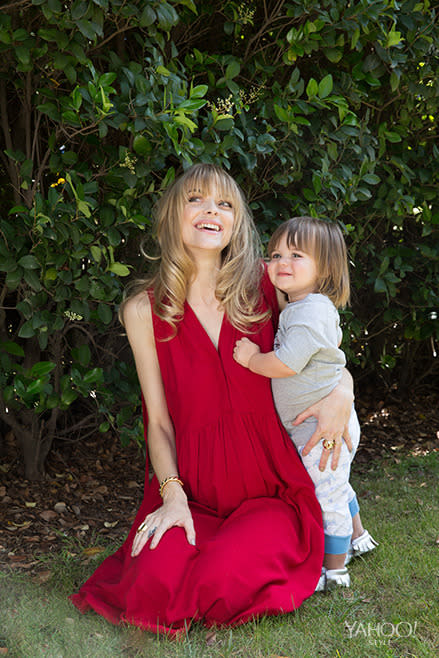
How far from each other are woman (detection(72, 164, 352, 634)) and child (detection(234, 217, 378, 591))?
2.1 inches

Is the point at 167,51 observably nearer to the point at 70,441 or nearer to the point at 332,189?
the point at 332,189

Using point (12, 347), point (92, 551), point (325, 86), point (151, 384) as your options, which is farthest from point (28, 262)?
point (325, 86)

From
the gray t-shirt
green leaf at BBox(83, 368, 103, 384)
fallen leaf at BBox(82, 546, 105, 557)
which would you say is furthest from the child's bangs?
fallen leaf at BBox(82, 546, 105, 557)

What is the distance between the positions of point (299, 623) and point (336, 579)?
32 centimetres

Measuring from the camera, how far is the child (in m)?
2.54

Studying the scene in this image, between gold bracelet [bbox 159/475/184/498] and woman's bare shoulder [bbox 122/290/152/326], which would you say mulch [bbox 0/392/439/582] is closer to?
gold bracelet [bbox 159/475/184/498]

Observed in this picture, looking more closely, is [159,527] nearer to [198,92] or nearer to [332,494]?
[332,494]

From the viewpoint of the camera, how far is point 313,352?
99.5 inches

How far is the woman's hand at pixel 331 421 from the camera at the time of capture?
2.60 meters

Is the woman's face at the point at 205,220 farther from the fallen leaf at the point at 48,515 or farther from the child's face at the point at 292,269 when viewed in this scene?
the fallen leaf at the point at 48,515

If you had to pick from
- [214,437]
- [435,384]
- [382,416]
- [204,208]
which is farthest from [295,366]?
[435,384]

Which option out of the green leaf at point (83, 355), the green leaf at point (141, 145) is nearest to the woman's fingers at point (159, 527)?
the green leaf at point (83, 355)

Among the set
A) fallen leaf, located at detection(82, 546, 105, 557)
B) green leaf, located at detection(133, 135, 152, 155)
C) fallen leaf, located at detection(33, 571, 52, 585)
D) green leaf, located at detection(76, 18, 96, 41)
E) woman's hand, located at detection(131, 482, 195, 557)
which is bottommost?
fallen leaf, located at detection(82, 546, 105, 557)

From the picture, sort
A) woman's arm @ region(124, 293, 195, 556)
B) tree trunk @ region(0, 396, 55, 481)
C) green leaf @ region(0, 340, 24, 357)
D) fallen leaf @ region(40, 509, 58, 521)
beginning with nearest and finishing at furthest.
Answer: woman's arm @ region(124, 293, 195, 556)
green leaf @ region(0, 340, 24, 357)
fallen leaf @ region(40, 509, 58, 521)
tree trunk @ region(0, 396, 55, 481)
